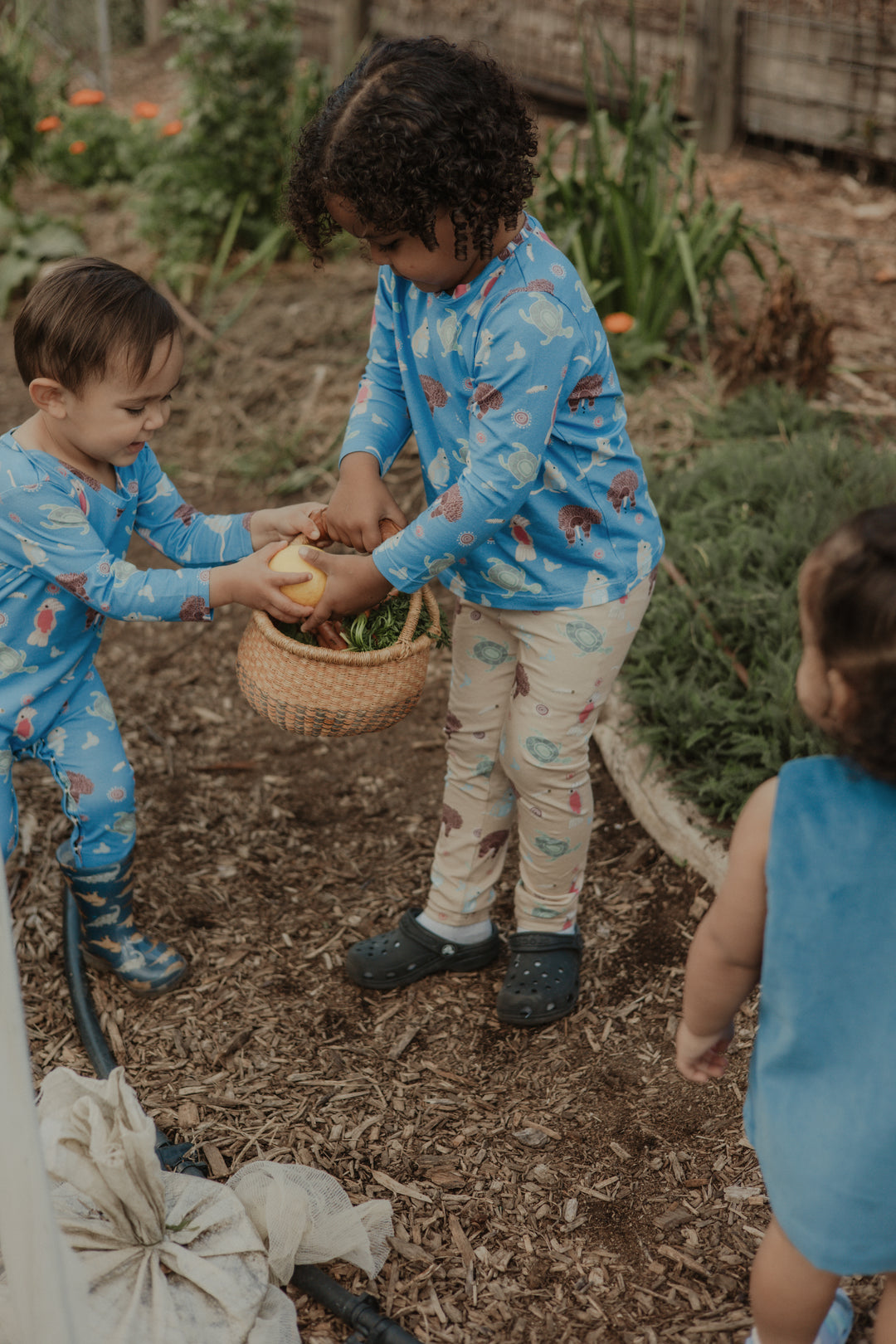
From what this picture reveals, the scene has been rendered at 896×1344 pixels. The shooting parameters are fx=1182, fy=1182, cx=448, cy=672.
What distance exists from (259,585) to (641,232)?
3110 millimetres

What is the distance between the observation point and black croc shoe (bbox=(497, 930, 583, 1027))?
2.49 m

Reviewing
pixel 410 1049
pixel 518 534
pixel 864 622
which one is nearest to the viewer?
pixel 864 622

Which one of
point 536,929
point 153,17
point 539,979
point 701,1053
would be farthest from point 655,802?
point 153,17

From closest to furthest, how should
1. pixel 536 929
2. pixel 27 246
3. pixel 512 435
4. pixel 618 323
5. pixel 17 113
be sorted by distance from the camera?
pixel 512 435, pixel 536 929, pixel 618 323, pixel 27 246, pixel 17 113

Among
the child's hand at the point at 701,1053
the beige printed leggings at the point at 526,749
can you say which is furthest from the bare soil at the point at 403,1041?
the child's hand at the point at 701,1053

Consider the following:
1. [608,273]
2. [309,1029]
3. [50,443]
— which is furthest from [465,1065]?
[608,273]

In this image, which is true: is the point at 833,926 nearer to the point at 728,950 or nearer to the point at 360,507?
the point at 728,950

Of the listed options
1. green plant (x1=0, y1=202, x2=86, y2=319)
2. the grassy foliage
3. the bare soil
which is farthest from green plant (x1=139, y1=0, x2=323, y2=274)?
the grassy foliage

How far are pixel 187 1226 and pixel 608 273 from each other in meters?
3.90

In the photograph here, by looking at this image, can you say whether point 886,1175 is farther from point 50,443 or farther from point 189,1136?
point 50,443

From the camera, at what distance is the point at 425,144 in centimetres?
182

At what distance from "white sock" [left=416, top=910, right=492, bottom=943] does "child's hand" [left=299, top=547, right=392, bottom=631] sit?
2.77 ft

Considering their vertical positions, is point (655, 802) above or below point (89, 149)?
below

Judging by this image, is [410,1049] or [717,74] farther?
[717,74]
